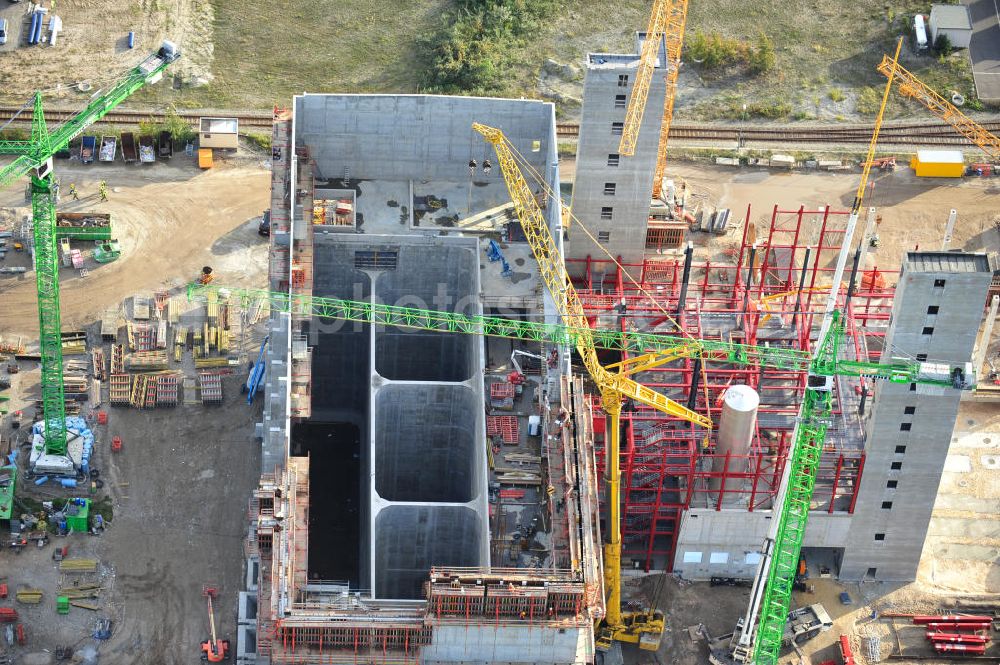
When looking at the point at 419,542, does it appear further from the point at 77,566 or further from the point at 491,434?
the point at 77,566

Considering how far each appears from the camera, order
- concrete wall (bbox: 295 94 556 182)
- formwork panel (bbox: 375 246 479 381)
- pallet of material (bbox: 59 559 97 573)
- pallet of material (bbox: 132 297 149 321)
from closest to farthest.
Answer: pallet of material (bbox: 59 559 97 573)
formwork panel (bbox: 375 246 479 381)
concrete wall (bbox: 295 94 556 182)
pallet of material (bbox: 132 297 149 321)

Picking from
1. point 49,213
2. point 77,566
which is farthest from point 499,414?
point 49,213

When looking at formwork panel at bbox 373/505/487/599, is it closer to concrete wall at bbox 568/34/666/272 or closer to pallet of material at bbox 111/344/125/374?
pallet of material at bbox 111/344/125/374

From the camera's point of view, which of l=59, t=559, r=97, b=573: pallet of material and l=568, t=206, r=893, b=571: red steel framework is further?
l=59, t=559, r=97, b=573: pallet of material

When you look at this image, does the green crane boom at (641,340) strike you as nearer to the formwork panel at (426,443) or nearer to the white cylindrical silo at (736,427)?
the white cylindrical silo at (736,427)

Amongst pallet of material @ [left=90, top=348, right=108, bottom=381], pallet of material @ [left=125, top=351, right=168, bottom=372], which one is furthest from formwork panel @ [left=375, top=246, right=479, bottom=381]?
pallet of material @ [left=90, top=348, right=108, bottom=381]

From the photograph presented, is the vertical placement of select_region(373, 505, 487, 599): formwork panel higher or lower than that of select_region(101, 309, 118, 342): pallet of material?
lower
